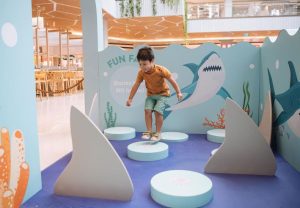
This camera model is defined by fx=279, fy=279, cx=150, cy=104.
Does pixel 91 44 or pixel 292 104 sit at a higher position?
pixel 91 44

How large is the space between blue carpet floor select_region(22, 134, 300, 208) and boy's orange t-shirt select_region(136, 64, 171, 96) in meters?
0.95

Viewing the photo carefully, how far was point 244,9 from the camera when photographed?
46.9 ft

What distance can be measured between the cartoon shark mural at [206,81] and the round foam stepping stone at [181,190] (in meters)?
2.13

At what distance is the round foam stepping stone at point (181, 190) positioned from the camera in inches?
79.9

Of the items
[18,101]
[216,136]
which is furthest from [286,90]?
[18,101]

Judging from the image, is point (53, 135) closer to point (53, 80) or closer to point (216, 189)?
point (216, 189)

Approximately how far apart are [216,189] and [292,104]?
4.39ft

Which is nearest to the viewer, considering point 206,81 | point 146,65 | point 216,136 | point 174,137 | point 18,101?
point 18,101

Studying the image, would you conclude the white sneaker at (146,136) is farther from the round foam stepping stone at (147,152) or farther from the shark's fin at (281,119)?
the shark's fin at (281,119)

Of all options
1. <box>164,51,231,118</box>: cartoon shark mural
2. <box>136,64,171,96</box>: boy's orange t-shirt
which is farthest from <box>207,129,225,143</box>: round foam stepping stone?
<box>136,64,171,96</box>: boy's orange t-shirt

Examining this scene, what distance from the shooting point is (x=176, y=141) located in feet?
12.8

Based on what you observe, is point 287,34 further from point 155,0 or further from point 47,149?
point 155,0

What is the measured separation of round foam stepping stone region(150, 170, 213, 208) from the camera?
203 cm

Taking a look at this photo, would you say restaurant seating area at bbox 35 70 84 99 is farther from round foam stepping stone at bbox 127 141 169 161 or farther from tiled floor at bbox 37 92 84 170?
round foam stepping stone at bbox 127 141 169 161
